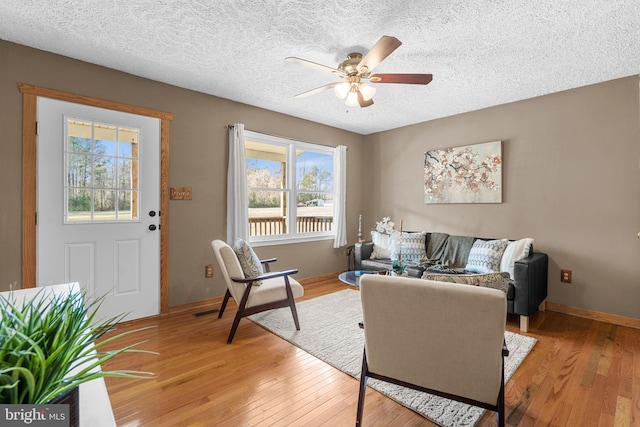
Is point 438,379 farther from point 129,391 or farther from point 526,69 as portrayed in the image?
point 526,69

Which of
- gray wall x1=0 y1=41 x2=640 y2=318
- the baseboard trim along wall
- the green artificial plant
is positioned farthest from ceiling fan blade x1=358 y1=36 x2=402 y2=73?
the baseboard trim along wall

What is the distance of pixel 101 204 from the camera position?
3.00 meters

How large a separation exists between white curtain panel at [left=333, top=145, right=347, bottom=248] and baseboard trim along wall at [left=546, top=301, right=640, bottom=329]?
286cm

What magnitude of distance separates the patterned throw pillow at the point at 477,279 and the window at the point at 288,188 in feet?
9.70

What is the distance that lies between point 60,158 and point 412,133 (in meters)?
4.43

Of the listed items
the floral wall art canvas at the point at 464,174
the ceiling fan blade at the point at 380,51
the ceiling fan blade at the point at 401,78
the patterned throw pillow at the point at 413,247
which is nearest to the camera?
the ceiling fan blade at the point at 380,51

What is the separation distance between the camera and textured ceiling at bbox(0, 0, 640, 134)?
81.7 inches

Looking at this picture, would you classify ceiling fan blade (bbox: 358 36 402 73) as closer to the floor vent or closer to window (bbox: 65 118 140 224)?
window (bbox: 65 118 140 224)

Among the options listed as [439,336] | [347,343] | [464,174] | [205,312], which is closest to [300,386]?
[347,343]

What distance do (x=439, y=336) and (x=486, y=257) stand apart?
7.94 ft

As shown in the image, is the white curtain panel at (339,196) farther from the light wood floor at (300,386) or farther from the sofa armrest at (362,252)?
the light wood floor at (300,386)

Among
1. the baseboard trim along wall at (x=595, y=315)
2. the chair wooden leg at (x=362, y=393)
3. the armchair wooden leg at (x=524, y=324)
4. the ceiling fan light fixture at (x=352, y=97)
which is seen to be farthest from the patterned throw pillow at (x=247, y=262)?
the baseboard trim along wall at (x=595, y=315)

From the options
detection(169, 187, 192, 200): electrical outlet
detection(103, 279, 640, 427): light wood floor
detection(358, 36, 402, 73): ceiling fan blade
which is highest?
detection(358, 36, 402, 73): ceiling fan blade

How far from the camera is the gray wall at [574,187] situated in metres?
3.11
